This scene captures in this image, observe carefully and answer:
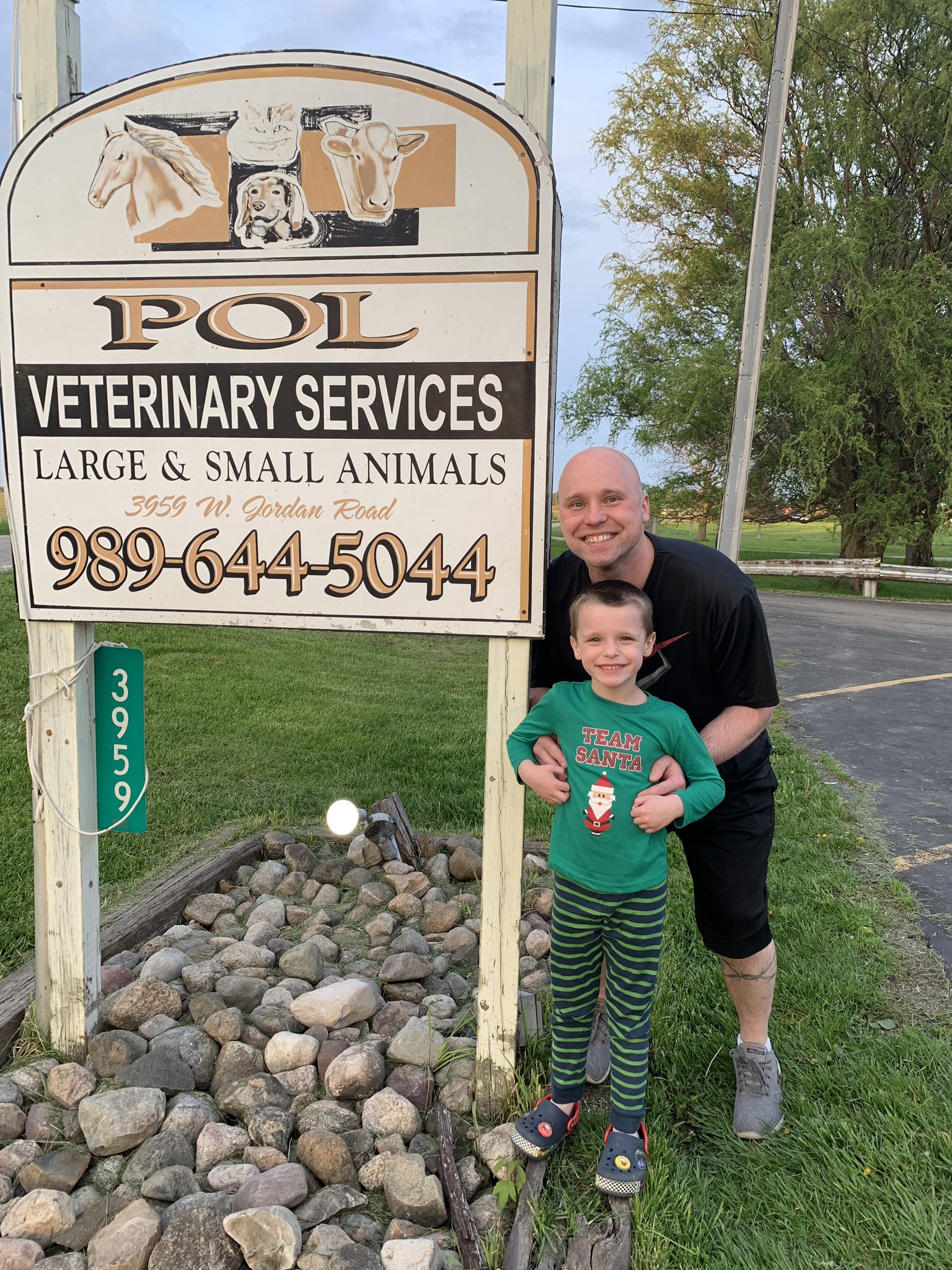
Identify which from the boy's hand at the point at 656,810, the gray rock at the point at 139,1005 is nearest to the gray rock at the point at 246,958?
the gray rock at the point at 139,1005

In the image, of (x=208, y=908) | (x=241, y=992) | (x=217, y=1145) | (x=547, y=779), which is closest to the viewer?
(x=547, y=779)

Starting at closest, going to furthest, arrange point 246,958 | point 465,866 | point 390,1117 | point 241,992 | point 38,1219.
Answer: point 38,1219 → point 390,1117 → point 241,992 → point 246,958 → point 465,866

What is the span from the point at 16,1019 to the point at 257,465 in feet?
6.17

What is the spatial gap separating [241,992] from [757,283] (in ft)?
27.9

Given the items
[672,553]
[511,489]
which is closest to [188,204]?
[511,489]

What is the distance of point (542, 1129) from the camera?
236 centimetres

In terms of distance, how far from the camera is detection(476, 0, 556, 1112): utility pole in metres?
2.57

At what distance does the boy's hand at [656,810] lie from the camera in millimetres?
2150

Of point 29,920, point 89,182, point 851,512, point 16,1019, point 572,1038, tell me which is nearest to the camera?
point 572,1038

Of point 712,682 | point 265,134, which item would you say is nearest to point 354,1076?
point 712,682

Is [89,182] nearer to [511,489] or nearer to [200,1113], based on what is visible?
[511,489]

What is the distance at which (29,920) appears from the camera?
11.6ft

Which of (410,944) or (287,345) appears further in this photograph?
(410,944)

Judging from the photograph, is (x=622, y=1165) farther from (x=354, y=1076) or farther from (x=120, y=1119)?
(x=120, y=1119)
